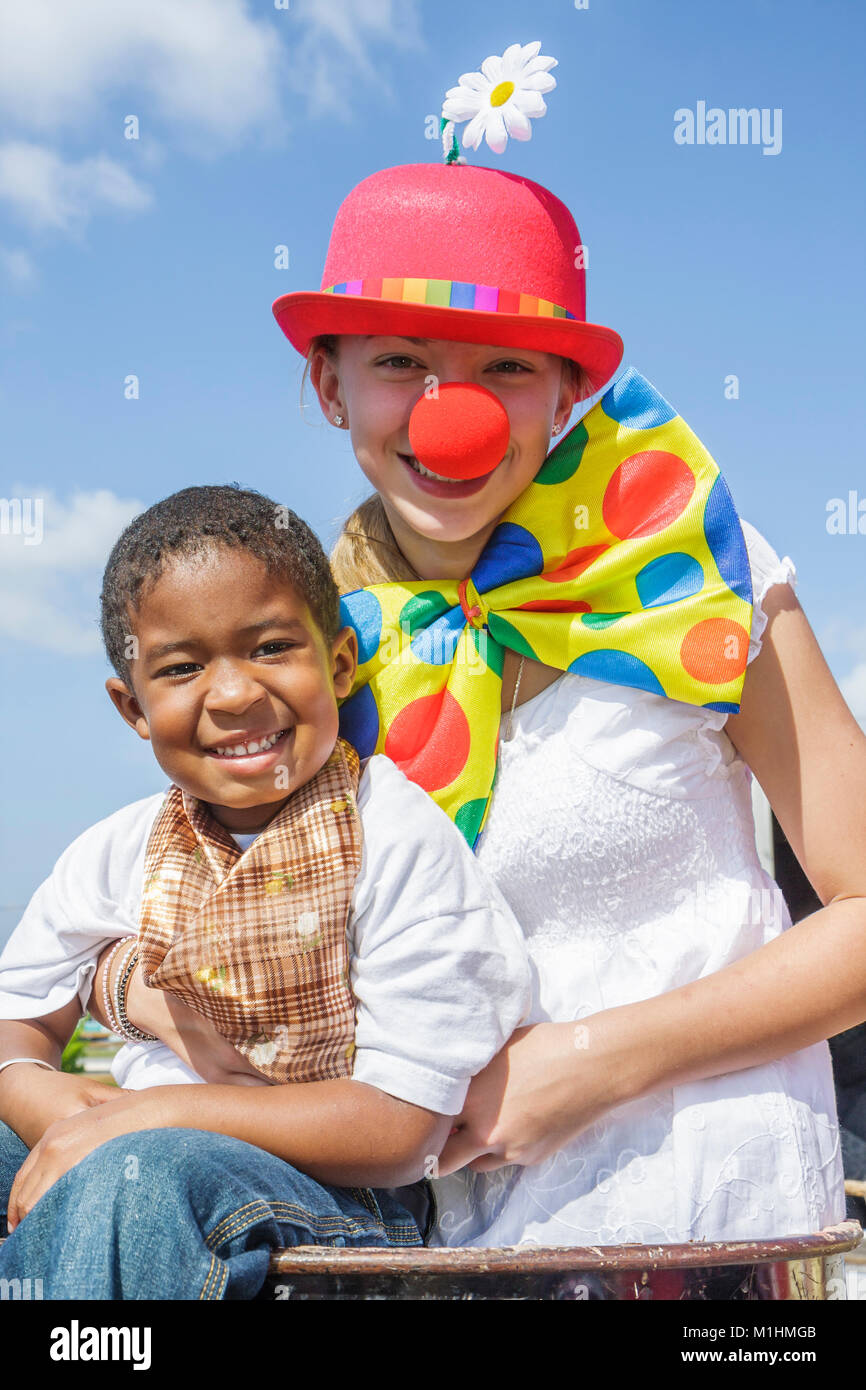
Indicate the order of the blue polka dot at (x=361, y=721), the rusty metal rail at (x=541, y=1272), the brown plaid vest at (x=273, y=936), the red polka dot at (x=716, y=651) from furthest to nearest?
the blue polka dot at (x=361, y=721), the red polka dot at (x=716, y=651), the brown plaid vest at (x=273, y=936), the rusty metal rail at (x=541, y=1272)

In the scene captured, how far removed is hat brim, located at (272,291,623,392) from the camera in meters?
1.68

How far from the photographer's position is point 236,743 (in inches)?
58.3

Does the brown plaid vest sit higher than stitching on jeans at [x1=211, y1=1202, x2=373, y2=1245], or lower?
higher

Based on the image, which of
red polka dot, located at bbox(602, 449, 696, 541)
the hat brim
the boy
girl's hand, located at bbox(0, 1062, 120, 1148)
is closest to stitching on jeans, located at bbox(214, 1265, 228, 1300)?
the boy

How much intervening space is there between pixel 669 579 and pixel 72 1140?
106 centimetres

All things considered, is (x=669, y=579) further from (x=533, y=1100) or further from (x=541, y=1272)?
(x=541, y=1272)

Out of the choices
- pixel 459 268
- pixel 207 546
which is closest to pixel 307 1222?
pixel 207 546

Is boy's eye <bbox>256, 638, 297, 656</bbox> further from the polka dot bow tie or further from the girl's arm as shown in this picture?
the girl's arm

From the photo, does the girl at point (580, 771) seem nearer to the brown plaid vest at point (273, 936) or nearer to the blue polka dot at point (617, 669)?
the blue polka dot at point (617, 669)

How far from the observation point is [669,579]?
1.71 metres

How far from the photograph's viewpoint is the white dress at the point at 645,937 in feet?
4.83

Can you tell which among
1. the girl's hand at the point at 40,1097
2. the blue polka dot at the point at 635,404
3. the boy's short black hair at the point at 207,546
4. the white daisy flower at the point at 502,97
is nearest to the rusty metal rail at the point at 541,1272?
the girl's hand at the point at 40,1097

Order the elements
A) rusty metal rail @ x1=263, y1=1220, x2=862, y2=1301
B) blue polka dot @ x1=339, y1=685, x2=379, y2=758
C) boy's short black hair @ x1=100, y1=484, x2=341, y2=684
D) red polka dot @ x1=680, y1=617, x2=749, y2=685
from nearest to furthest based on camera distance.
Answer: rusty metal rail @ x1=263, y1=1220, x2=862, y2=1301 < boy's short black hair @ x1=100, y1=484, x2=341, y2=684 < red polka dot @ x1=680, y1=617, x2=749, y2=685 < blue polka dot @ x1=339, y1=685, x2=379, y2=758

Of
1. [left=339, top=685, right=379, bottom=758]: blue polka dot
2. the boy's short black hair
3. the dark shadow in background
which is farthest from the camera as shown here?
the dark shadow in background
